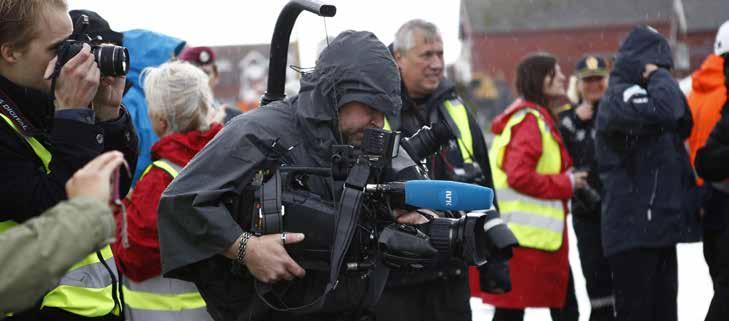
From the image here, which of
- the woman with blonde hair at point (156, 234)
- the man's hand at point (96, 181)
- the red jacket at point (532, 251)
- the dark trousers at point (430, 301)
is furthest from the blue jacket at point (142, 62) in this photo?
the man's hand at point (96, 181)

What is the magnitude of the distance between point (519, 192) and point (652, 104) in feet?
3.06

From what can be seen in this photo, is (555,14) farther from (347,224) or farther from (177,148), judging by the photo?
(347,224)

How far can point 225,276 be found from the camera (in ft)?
11.3

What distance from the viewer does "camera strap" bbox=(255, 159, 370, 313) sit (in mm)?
3229

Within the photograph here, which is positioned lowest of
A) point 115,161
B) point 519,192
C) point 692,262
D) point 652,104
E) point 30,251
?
point 692,262

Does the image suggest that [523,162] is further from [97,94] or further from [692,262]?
[692,262]

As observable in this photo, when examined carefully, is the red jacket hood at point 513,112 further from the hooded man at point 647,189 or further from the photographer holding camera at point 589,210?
the photographer holding camera at point 589,210

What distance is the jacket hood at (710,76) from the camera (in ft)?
20.6

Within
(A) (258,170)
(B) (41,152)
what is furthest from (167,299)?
(B) (41,152)

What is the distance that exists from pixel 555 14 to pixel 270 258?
44219mm

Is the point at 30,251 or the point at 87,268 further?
the point at 87,268

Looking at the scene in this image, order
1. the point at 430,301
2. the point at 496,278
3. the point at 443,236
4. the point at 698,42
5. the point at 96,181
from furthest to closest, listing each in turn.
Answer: the point at 698,42 → the point at 496,278 → the point at 430,301 → the point at 443,236 → the point at 96,181

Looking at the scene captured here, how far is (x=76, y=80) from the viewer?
9.47 ft

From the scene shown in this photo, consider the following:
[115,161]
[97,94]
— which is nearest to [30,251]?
[115,161]
